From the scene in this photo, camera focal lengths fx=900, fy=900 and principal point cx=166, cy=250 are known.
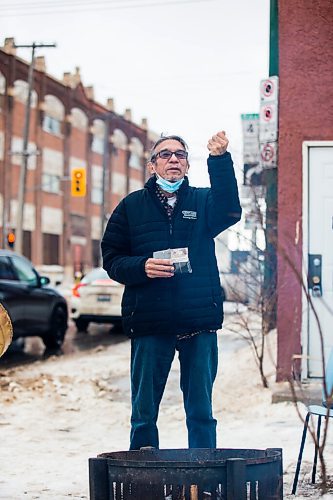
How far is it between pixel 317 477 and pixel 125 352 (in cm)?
961

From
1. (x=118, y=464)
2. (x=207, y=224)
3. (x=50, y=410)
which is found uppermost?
(x=207, y=224)

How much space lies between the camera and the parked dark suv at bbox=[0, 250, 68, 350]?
1421 cm

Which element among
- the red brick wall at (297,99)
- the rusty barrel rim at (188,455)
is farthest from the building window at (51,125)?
the rusty barrel rim at (188,455)

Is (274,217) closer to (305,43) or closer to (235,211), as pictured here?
(305,43)

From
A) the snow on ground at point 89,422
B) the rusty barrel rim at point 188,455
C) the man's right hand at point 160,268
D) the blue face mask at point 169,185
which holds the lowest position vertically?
the snow on ground at point 89,422

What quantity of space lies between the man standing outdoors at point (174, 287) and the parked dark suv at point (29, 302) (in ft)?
29.9

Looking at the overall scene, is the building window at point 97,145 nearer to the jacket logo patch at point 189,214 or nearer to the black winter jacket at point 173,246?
the black winter jacket at point 173,246

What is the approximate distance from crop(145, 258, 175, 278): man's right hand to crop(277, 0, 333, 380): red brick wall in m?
4.55

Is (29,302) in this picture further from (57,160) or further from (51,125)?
(57,160)

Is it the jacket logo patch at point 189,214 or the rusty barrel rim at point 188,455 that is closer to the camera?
the rusty barrel rim at point 188,455

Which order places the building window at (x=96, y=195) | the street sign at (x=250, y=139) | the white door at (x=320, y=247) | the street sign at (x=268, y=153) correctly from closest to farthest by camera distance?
the white door at (x=320, y=247), the street sign at (x=268, y=153), the street sign at (x=250, y=139), the building window at (x=96, y=195)

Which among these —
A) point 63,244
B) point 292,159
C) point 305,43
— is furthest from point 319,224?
point 63,244

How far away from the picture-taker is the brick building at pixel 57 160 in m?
47.9

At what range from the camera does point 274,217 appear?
36.3ft
